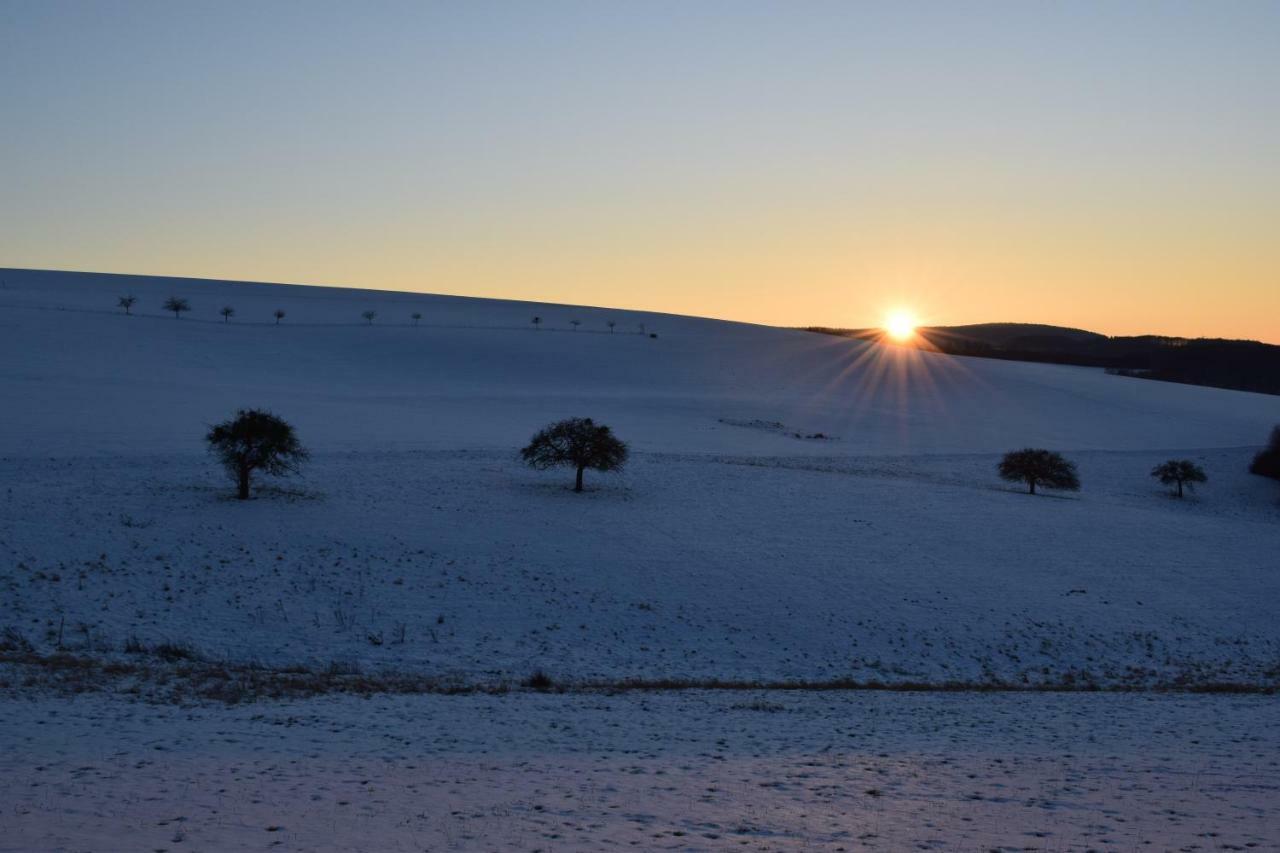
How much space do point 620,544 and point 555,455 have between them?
9436 millimetres

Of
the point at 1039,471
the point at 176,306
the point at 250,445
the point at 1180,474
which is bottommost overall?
the point at 250,445

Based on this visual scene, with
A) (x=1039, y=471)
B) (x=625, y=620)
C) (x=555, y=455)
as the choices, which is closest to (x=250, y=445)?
(x=555, y=455)

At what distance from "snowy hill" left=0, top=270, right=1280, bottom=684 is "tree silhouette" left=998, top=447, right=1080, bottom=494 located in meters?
1.26

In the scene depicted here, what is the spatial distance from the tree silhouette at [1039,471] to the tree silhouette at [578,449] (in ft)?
72.6

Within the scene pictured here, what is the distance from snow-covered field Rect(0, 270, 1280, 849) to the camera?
11.4 meters

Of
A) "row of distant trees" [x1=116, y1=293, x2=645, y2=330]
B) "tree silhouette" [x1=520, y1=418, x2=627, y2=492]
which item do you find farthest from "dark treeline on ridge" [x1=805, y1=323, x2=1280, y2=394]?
"tree silhouette" [x1=520, y1=418, x2=627, y2=492]

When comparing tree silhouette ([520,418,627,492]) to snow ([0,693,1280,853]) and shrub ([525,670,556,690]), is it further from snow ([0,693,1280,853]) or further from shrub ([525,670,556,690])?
snow ([0,693,1280,853])

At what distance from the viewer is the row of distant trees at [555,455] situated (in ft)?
117

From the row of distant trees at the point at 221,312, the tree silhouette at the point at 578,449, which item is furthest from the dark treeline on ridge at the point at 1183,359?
the tree silhouette at the point at 578,449

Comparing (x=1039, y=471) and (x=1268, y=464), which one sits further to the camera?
(x=1268, y=464)

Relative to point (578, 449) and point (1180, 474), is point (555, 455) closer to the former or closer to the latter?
point (578, 449)

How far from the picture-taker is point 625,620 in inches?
1025

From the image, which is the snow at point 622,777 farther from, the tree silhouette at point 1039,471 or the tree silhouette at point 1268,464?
the tree silhouette at point 1268,464

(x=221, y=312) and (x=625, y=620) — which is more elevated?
(x=221, y=312)
